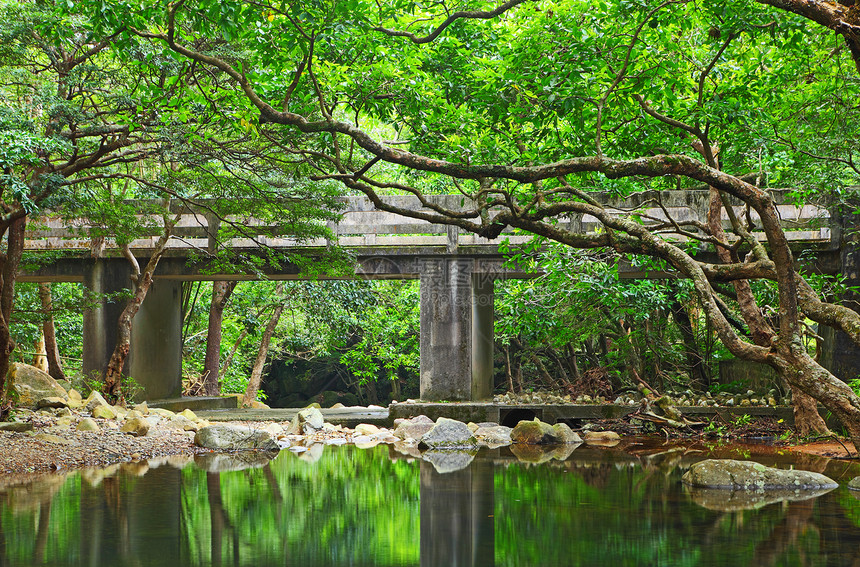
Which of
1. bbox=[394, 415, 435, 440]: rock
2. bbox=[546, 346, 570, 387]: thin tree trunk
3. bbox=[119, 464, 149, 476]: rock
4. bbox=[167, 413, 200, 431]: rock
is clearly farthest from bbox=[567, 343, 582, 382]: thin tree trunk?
bbox=[119, 464, 149, 476]: rock

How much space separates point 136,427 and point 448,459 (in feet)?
13.9

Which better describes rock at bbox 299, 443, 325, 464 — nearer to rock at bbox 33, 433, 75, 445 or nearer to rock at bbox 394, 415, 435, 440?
rock at bbox 394, 415, 435, 440

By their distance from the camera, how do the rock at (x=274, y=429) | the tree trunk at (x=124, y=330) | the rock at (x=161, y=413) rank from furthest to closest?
the tree trunk at (x=124, y=330)
the rock at (x=161, y=413)
the rock at (x=274, y=429)

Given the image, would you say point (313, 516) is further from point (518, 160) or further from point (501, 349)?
point (501, 349)

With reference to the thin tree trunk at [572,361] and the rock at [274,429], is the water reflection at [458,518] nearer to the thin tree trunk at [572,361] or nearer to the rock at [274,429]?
the rock at [274,429]

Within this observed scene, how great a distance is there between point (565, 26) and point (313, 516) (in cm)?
564

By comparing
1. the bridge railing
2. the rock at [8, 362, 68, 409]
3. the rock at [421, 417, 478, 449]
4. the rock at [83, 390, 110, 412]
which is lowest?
the rock at [421, 417, 478, 449]

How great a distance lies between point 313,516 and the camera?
20.2 feet

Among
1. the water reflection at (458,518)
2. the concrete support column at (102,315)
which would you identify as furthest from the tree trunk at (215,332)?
the water reflection at (458,518)

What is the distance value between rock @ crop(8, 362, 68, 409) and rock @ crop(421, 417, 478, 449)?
6.02 metres

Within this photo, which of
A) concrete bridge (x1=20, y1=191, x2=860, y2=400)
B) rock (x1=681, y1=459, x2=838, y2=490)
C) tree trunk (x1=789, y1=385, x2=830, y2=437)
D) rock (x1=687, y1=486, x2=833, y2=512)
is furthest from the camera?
concrete bridge (x1=20, y1=191, x2=860, y2=400)

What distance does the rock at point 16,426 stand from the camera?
375 inches

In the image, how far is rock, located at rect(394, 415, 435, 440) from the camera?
488 inches

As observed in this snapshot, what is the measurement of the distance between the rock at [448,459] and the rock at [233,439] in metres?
2.18
